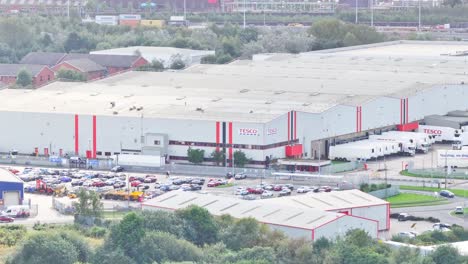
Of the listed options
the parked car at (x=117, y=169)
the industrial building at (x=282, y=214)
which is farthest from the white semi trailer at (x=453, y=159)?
the industrial building at (x=282, y=214)

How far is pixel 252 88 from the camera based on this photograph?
31.0m

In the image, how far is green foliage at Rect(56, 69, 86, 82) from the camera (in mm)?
35500

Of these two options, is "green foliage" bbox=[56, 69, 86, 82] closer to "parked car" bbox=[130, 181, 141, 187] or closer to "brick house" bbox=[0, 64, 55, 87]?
"brick house" bbox=[0, 64, 55, 87]

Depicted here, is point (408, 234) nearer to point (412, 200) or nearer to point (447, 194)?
point (412, 200)

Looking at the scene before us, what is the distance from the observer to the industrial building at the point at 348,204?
69.1 ft

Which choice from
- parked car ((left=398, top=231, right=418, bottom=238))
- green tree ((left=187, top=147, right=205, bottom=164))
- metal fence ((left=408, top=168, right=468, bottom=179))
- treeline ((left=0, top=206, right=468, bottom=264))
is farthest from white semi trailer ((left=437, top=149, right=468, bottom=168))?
treeline ((left=0, top=206, right=468, bottom=264))

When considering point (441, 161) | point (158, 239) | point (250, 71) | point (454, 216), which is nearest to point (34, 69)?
point (250, 71)

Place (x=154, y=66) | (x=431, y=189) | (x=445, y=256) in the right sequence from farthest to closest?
1. (x=154, y=66)
2. (x=431, y=189)
3. (x=445, y=256)

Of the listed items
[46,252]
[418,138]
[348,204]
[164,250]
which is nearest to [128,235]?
[164,250]

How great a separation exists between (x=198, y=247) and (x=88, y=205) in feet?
9.58

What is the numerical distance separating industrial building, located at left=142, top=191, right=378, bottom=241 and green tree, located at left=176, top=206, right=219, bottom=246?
61cm

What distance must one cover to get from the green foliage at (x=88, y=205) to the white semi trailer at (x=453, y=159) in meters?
6.75

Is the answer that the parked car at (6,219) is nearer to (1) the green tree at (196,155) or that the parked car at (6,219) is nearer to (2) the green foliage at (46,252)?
(2) the green foliage at (46,252)

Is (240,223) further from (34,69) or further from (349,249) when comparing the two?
(34,69)
